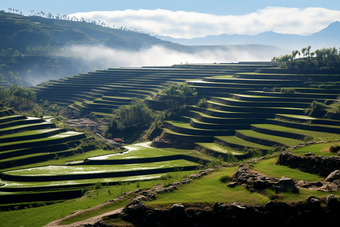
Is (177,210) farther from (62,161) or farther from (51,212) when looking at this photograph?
(62,161)

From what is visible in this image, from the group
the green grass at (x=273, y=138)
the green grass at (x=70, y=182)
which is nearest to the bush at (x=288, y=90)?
the green grass at (x=273, y=138)

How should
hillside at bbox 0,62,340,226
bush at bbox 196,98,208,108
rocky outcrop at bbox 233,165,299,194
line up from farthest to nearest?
bush at bbox 196,98,208,108, hillside at bbox 0,62,340,226, rocky outcrop at bbox 233,165,299,194

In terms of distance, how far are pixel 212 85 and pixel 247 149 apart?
34.2 metres

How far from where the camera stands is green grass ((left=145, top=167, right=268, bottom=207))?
1656 centimetres

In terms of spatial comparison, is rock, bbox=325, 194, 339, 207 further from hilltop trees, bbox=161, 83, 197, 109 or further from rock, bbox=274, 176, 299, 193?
hilltop trees, bbox=161, 83, 197, 109

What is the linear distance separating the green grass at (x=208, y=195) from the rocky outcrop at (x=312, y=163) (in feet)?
16.5

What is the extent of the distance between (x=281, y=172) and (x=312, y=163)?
2072 mm

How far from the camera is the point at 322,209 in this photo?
15.2 metres

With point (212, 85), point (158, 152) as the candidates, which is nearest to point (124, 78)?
point (212, 85)

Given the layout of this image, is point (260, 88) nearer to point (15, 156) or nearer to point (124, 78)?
point (15, 156)

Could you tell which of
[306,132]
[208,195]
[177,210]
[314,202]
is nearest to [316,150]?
[314,202]

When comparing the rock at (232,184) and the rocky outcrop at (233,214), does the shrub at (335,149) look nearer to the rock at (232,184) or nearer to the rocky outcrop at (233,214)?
the rocky outcrop at (233,214)

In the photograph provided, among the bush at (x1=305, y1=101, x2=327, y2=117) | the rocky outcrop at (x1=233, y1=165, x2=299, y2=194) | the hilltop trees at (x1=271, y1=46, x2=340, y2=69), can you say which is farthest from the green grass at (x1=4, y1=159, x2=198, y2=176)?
the hilltop trees at (x1=271, y1=46, x2=340, y2=69)

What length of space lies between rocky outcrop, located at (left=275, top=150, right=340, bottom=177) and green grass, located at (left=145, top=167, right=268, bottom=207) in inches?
198
